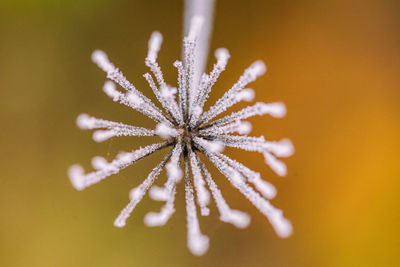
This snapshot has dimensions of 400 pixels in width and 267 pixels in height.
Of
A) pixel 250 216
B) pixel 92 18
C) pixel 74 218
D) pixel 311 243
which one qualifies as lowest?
pixel 311 243

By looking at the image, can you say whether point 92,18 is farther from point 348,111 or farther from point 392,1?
point 392,1

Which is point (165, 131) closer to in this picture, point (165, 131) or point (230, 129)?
point (165, 131)

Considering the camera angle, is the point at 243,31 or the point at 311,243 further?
the point at 243,31

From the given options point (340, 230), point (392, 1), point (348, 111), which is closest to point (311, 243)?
point (340, 230)

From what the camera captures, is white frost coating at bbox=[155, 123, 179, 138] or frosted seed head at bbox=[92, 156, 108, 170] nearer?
white frost coating at bbox=[155, 123, 179, 138]

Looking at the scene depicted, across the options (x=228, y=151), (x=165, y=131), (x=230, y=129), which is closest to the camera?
(x=165, y=131)

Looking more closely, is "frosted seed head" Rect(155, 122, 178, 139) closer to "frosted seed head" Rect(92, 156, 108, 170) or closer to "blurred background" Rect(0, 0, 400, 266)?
"frosted seed head" Rect(92, 156, 108, 170)

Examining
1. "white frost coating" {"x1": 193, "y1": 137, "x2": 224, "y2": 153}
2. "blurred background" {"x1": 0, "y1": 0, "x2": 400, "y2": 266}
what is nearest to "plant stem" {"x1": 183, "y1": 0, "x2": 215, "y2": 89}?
"blurred background" {"x1": 0, "y1": 0, "x2": 400, "y2": 266}

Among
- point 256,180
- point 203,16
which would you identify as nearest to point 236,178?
point 256,180

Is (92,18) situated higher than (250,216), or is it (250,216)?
(92,18)
